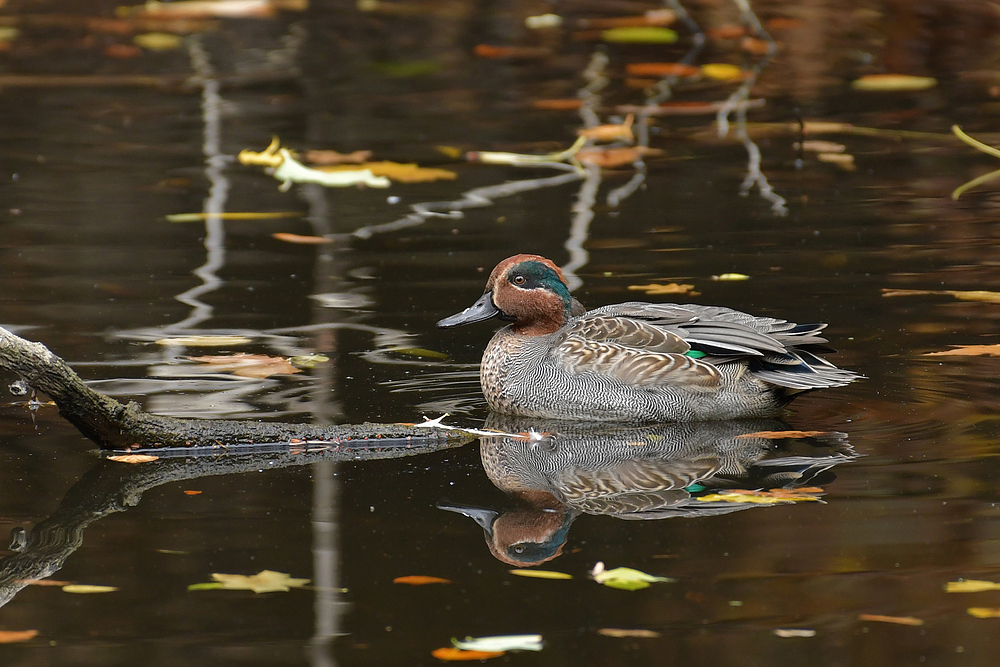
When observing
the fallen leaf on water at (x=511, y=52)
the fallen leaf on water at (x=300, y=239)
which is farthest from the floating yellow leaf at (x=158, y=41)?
the fallen leaf on water at (x=300, y=239)

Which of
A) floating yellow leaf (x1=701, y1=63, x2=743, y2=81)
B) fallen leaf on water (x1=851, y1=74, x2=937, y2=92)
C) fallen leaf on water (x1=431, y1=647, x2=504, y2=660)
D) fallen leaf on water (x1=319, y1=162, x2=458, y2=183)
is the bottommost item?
floating yellow leaf (x1=701, y1=63, x2=743, y2=81)

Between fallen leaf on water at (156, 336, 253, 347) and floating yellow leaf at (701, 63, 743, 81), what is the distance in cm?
1138

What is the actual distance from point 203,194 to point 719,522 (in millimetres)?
8224

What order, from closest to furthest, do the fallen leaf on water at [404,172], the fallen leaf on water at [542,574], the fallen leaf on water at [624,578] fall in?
the fallen leaf on water at [624,578] < the fallen leaf on water at [542,574] < the fallen leaf on water at [404,172]

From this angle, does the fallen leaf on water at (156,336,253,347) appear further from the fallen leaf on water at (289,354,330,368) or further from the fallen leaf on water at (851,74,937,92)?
the fallen leaf on water at (851,74,937,92)

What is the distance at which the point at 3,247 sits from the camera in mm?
11375

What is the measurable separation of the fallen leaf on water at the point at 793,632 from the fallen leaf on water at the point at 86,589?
2349 mm

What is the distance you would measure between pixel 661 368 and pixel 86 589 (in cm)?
325

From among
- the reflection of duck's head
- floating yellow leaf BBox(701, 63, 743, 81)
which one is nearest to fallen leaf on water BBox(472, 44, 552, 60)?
floating yellow leaf BBox(701, 63, 743, 81)

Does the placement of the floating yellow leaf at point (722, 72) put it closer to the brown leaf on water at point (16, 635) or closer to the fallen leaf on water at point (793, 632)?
the fallen leaf on water at point (793, 632)

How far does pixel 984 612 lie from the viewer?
16.5 ft

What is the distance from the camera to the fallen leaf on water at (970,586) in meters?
5.21

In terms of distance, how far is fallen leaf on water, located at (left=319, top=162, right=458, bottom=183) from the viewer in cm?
1376

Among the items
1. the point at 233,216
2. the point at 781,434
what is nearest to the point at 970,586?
the point at 781,434
